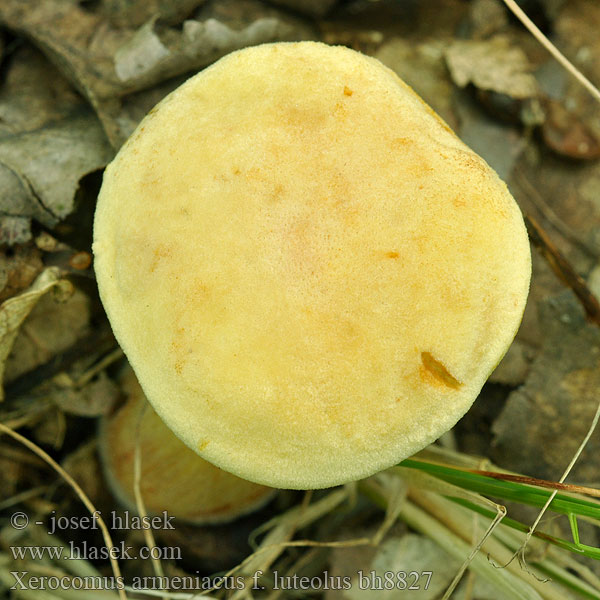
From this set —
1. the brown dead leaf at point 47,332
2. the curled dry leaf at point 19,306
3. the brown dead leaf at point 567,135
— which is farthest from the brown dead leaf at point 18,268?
the brown dead leaf at point 567,135

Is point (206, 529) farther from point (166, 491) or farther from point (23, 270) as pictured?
point (23, 270)

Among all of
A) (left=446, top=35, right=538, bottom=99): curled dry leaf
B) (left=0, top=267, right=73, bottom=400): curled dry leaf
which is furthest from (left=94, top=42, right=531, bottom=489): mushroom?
(left=446, top=35, right=538, bottom=99): curled dry leaf

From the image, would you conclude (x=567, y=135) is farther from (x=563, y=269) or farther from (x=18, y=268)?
(x=18, y=268)

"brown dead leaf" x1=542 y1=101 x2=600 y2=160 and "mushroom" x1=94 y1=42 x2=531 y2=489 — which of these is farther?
"brown dead leaf" x1=542 y1=101 x2=600 y2=160

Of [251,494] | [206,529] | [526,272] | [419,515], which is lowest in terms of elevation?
[206,529]

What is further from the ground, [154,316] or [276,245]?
[276,245]

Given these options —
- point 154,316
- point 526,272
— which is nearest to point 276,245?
point 154,316

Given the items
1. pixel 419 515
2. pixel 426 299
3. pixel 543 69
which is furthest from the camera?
pixel 543 69

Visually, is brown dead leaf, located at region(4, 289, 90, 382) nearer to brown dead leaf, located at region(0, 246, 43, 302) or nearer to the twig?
brown dead leaf, located at region(0, 246, 43, 302)
